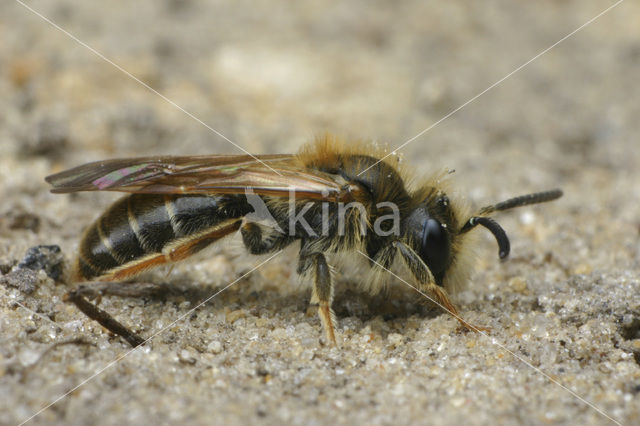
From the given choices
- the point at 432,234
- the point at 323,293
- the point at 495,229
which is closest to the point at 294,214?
the point at 323,293

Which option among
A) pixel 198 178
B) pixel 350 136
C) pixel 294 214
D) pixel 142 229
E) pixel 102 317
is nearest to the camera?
pixel 102 317

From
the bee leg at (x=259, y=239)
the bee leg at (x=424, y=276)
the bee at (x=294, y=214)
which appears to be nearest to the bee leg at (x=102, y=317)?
the bee at (x=294, y=214)

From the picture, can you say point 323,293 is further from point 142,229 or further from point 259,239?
point 142,229

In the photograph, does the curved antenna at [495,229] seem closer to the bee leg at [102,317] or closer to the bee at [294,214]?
the bee at [294,214]

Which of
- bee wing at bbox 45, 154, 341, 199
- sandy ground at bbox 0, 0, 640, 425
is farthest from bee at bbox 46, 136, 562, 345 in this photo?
sandy ground at bbox 0, 0, 640, 425

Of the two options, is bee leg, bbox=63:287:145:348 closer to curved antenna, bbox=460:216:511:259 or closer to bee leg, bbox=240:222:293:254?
bee leg, bbox=240:222:293:254

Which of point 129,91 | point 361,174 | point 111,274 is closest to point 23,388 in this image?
point 111,274
